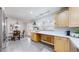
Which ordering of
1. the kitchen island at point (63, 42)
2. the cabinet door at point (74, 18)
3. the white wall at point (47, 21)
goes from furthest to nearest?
the cabinet door at point (74, 18), the white wall at point (47, 21), the kitchen island at point (63, 42)

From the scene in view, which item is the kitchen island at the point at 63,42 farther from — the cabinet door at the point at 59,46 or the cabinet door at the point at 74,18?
the cabinet door at the point at 74,18

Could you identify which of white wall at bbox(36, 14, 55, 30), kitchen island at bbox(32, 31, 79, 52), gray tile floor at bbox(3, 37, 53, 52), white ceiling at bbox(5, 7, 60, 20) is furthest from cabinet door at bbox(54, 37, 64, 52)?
white ceiling at bbox(5, 7, 60, 20)

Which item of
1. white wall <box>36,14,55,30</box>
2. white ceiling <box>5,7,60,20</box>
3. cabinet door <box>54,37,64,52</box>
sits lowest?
cabinet door <box>54,37,64,52</box>

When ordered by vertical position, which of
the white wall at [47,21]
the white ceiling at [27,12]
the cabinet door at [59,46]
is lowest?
the cabinet door at [59,46]

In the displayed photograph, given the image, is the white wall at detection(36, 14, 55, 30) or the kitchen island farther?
the white wall at detection(36, 14, 55, 30)

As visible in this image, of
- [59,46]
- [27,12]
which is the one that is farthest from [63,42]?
[27,12]

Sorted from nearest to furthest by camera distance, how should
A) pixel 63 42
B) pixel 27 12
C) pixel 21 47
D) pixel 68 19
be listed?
pixel 27 12, pixel 21 47, pixel 68 19, pixel 63 42

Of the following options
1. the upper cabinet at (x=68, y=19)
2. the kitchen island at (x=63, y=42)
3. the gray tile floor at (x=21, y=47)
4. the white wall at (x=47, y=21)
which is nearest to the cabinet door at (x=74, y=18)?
the upper cabinet at (x=68, y=19)

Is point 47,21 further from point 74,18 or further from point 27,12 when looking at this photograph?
point 74,18

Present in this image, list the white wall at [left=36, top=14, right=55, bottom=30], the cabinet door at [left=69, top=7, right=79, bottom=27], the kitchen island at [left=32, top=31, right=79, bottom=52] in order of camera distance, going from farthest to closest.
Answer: the cabinet door at [left=69, top=7, right=79, bottom=27] → the white wall at [left=36, top=14, right=55, bottom=30] → the kitchen island at [left=32, top=31, right=79, bottom=52]

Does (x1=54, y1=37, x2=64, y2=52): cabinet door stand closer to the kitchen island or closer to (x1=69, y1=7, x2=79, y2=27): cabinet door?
the kitchen island

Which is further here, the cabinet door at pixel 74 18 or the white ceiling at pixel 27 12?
the cabinet door at pixel 74 18
